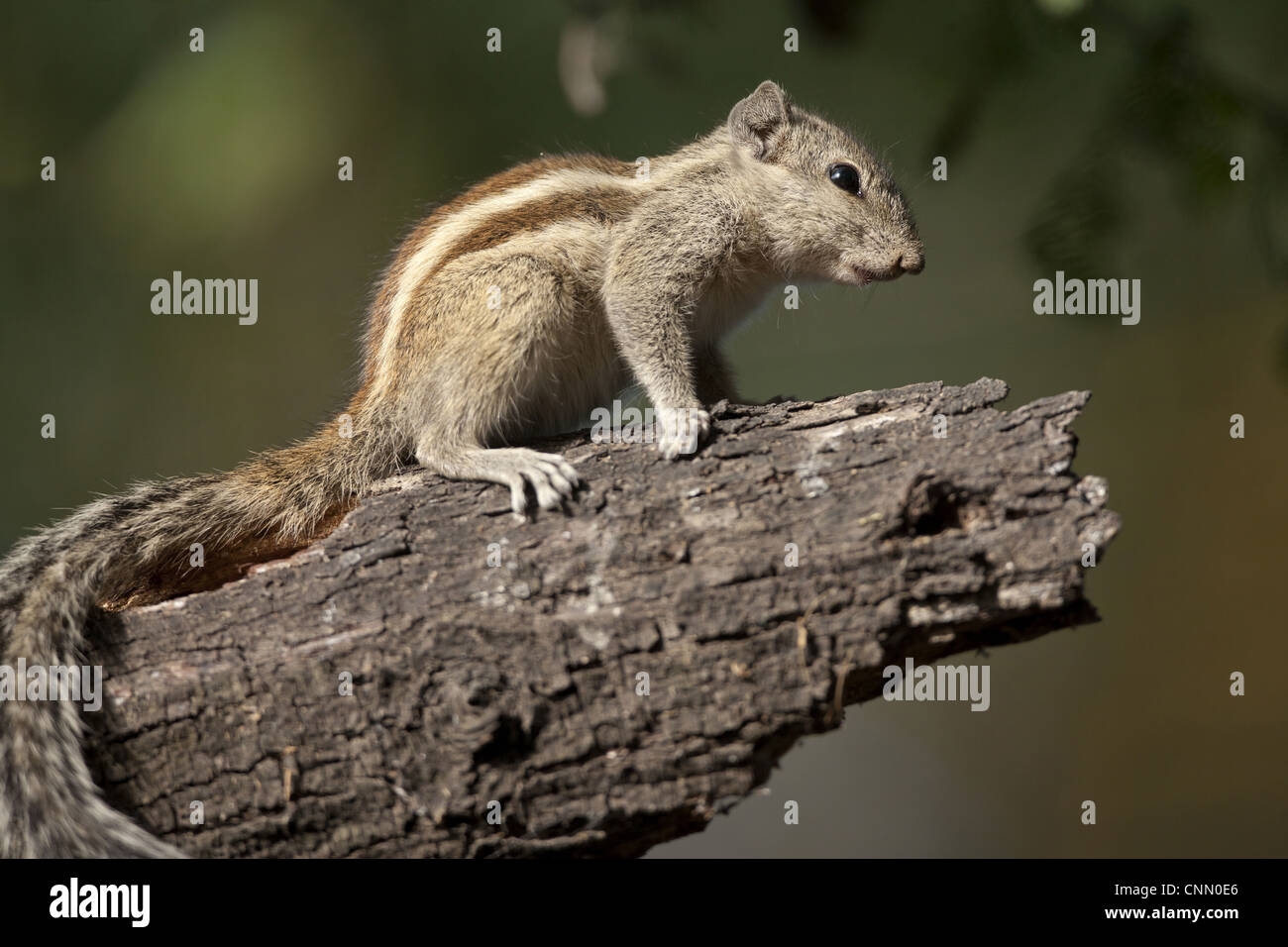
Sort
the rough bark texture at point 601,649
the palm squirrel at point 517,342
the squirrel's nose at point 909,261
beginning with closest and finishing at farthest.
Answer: the rough bark texture at point 601,649
the palm squirrel at point 517,342
the squirrel's nose at point 909,261

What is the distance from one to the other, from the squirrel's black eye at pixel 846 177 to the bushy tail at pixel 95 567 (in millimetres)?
1497

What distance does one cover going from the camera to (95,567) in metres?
2.30

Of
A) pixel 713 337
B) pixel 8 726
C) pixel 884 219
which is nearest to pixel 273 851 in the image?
pixel 8 726

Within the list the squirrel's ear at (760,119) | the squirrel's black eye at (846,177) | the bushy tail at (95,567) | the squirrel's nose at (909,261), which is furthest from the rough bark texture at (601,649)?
the squirrel's ear at (760,119)

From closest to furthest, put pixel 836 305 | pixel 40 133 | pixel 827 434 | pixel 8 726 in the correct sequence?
pixel 8 726 → pixel 827 434 → pixel 40 133 → pixel 836 305

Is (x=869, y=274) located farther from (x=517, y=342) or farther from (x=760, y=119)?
(x=517, y=342)

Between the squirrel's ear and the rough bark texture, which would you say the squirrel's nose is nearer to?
the squirrel's ear

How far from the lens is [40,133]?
4281 millimetres

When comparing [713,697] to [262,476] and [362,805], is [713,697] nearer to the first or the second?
[362,805]

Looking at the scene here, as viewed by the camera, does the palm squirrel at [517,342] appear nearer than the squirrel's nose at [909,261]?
Yes

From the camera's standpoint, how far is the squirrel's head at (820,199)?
9.68 ft

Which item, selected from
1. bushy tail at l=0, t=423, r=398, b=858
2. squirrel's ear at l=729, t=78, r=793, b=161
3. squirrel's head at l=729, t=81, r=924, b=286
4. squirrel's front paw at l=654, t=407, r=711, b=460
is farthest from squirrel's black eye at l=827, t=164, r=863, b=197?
bushy tail at l=0, t=423, r=398, b=858

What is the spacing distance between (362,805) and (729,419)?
3.85 ft

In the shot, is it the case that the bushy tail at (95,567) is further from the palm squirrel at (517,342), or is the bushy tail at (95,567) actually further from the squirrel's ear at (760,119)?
the squirrel's ear at (760,119)
